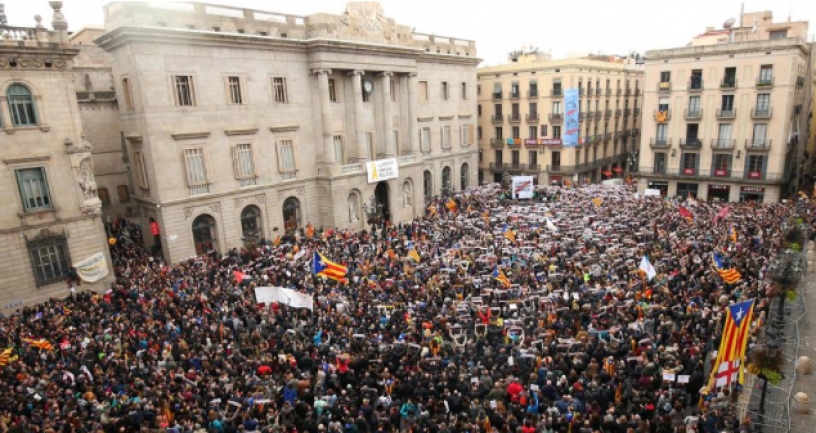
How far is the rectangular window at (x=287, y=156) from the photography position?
34.5 m

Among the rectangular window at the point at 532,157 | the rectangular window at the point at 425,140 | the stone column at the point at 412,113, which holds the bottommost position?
the rectangular window at the point at 532,157

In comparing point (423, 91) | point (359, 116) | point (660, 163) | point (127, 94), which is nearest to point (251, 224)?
point (127, 94)

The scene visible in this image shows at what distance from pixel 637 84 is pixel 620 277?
48.4m

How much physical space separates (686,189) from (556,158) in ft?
41.5

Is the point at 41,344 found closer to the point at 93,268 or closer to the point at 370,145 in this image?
the point at 93,268

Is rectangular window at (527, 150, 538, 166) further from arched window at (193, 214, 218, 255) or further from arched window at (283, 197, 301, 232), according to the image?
arched window at (193, 214, 218, 255)

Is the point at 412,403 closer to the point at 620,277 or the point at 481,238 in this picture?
the point at 620,277

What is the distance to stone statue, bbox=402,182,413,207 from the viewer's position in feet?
140

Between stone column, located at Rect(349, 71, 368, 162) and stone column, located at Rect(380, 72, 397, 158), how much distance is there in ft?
7.03

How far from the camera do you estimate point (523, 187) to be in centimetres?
4144

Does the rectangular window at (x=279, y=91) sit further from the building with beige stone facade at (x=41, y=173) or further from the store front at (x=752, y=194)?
the store front at (x=752, y=194)

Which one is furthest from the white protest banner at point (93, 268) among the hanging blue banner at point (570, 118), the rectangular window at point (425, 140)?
the hanging blue banner at point (570, 118)

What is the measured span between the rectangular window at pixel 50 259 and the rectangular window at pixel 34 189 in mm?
1691

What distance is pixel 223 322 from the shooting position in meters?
19.4
